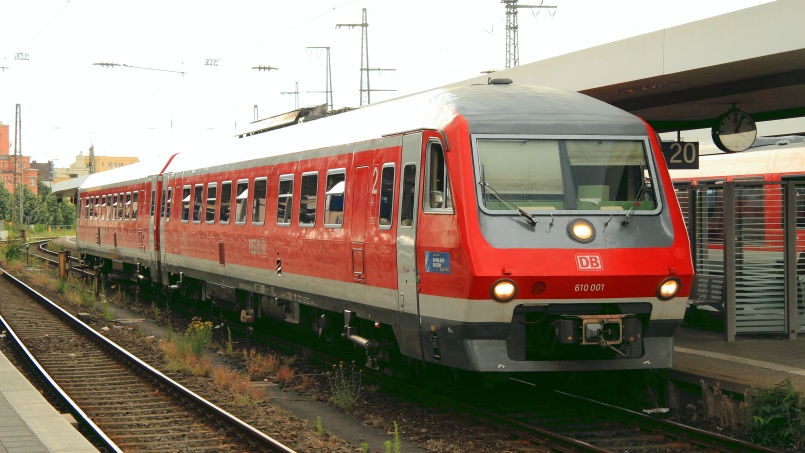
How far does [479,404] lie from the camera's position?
1109 centimetres

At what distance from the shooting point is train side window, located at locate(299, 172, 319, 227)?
1325cm

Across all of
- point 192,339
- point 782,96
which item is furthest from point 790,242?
point 192,339

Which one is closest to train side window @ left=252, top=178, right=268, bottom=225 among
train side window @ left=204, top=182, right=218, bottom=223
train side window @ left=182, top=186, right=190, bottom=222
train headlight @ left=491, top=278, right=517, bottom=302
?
train side window @ left=204, top=182, right=218, bottom=223

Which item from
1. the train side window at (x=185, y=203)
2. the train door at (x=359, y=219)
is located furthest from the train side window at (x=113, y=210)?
the train door at (x=359, y=219)

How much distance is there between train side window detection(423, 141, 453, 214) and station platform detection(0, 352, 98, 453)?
380cm

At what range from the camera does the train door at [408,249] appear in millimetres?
10227

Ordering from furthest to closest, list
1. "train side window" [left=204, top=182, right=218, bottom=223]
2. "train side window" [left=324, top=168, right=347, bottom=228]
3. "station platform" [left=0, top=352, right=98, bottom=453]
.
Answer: "train side window" [left=204, top=182, right=218, bottom=223] → "train side window" [left=324, top=168, right=347, bottom=228] → "station platform" [left=0, top=352, right=98, bottom=453]

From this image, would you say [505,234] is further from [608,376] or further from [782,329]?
[782,329]

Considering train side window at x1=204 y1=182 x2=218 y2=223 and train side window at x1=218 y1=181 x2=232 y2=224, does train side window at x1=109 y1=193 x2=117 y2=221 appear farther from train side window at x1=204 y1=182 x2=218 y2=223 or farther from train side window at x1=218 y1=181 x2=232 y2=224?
train side window at x1=218 y1=181 x2=232 y2=224

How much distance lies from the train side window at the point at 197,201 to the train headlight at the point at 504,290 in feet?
34.7

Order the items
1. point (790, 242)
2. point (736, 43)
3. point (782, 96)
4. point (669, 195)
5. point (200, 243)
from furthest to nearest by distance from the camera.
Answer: point (200, 243) < point (782, 96) < point (790, 242) < point (736, 43) < point (669, 195)

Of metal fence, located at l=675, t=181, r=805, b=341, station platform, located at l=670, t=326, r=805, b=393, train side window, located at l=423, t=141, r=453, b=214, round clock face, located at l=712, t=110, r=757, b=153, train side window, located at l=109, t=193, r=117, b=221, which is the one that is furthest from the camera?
train side window, located at l=109, t=193, r=117, b=221

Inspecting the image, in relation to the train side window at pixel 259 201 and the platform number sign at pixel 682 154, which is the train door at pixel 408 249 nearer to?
the train side window at pixel 259 201

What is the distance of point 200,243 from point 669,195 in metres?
10.7
